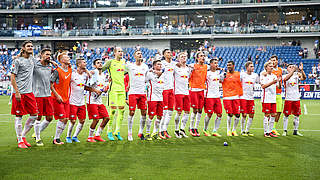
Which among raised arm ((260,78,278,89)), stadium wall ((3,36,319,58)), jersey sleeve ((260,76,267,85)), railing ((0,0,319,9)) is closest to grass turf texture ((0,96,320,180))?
raised arm ((260,78,278,89))

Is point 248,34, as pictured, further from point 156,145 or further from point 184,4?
point 156,145

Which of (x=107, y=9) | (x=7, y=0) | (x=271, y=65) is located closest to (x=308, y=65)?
(x=107, y=9)

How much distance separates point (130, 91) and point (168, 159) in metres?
3.18

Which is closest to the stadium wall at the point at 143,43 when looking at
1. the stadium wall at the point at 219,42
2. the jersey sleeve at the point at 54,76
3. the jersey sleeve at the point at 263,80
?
the stadium wall at the point at 219,42

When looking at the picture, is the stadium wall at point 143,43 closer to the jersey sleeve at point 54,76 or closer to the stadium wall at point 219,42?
the stadium wall at point 219,42

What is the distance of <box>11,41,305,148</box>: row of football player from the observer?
8961mm

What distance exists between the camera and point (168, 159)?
7574 mm

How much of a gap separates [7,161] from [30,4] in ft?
154

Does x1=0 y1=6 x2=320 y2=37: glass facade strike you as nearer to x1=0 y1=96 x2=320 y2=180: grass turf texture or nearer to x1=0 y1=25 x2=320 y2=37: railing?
x1=0 y1=25 x2=320 y2=37: railing

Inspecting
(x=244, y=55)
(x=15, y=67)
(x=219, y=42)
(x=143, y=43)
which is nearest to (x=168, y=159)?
(x=15, y=67)

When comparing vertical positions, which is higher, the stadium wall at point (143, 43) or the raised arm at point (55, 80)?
the stadium wall at point (143, 43)

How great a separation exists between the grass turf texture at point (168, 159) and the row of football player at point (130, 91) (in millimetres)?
745

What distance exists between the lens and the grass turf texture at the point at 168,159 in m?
6.39

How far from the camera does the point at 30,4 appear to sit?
4953cm
